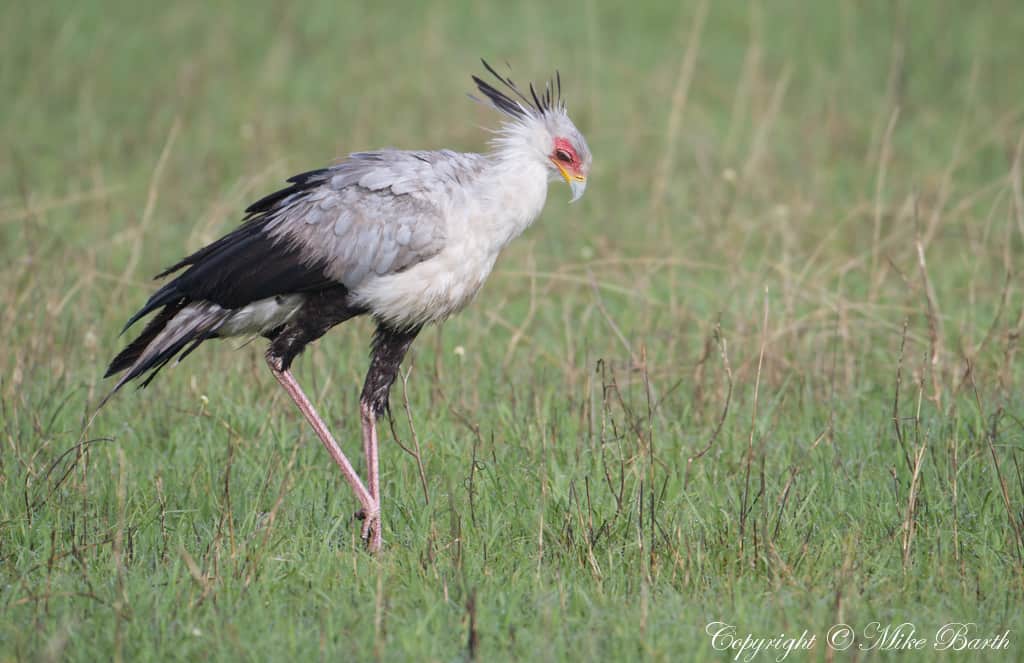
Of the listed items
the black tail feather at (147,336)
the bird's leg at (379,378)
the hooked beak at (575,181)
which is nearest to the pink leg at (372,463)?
the bird's leg at (379,378)

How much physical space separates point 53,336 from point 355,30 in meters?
6.34

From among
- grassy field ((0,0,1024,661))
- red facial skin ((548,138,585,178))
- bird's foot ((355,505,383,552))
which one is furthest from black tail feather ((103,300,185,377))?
red facial skin ((548,138,585,178))

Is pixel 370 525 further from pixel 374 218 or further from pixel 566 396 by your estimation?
pixel 566 396

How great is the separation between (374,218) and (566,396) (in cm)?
138

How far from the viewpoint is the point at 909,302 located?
6.03 metres

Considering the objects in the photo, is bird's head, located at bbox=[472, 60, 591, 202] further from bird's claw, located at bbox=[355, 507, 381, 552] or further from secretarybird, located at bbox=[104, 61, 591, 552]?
bird's claw, located at bbox=[355, 507, 381, 552]

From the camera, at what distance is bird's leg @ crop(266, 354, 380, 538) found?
4367mm

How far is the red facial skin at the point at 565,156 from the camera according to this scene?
4.75 metres

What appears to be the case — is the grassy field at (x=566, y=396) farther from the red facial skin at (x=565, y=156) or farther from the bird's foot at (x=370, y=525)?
the red facial skin at (x=565, y=156)

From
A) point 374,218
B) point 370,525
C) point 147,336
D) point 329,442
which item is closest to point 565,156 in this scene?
point 374,218

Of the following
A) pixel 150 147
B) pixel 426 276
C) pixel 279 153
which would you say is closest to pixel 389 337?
pixel 426 276

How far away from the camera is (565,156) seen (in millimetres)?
4762

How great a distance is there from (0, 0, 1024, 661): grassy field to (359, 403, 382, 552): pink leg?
0.11 metres
